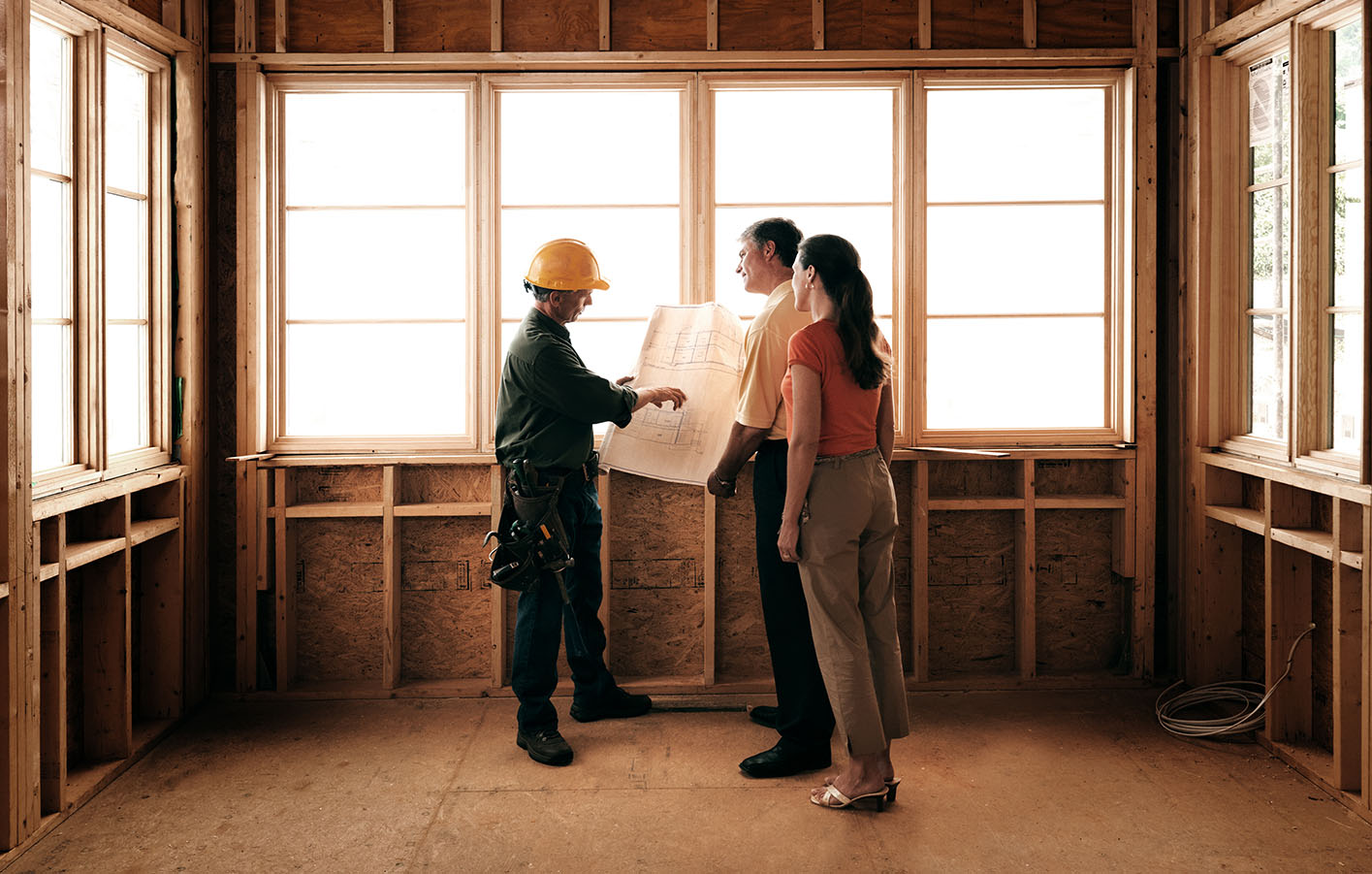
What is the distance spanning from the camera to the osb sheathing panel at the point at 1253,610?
398 cm

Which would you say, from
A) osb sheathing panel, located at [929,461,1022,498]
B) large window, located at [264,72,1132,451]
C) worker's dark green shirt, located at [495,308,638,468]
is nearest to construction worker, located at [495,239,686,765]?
worker's dark green shirt, located at [495,308,638,468]

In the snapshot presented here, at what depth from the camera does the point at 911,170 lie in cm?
425

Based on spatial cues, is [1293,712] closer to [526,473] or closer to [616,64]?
[526,473]

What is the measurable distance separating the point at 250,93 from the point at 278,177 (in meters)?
0.34

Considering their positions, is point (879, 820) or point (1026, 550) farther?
point (1026, 550)

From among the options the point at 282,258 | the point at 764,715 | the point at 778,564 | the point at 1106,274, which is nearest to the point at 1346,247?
the point at 1106,274

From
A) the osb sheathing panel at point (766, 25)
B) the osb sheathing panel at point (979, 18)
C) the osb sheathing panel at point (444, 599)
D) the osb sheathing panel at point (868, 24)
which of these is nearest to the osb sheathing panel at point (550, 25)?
the osb sheathing panel at point (766, 25)

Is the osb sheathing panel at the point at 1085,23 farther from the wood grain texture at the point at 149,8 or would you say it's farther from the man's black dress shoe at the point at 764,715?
the wood grain texture at the point at 149,8

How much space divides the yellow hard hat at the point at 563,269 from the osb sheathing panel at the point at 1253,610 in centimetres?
271

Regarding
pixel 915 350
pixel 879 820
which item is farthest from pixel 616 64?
pixel 879 820

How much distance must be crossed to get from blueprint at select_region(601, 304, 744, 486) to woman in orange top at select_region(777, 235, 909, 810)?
89 centimetres

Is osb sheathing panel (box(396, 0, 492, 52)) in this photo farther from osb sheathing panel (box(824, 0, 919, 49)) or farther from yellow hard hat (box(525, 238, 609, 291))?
osb sheathing panel (box(824, 0, 919, 49))

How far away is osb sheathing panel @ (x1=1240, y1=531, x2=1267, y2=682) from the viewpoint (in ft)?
13.1

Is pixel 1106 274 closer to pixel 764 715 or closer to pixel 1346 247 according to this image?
pixel 1346 247
